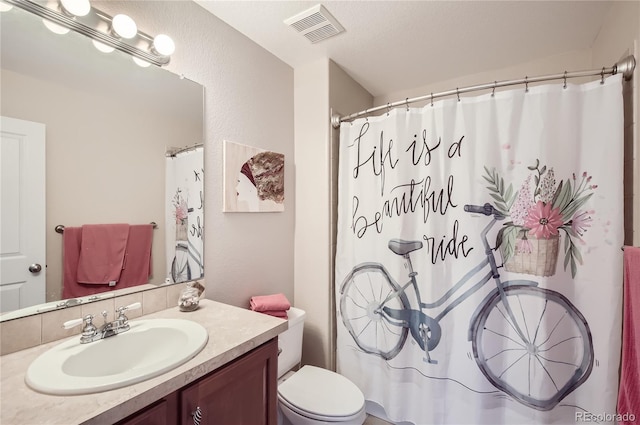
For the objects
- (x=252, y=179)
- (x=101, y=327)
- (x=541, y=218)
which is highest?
(x=252, y=179)

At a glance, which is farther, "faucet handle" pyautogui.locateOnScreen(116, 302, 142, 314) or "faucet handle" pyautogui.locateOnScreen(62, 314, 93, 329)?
"faucet handle" pyautogui.locateOnScreen(116, 302, 142, 314)

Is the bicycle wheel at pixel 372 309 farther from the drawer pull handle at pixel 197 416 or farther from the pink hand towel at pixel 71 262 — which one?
the pink hand towel at pixel 71 262

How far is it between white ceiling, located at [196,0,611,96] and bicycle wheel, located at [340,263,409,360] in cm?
143

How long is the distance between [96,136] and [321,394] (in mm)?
1582

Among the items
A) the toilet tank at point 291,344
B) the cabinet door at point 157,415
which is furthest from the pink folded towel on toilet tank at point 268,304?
the cabinet door at point 157,415

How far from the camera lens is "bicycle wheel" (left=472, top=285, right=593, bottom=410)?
1274mm

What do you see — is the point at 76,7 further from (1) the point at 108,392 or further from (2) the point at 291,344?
(2) the point at 291,344

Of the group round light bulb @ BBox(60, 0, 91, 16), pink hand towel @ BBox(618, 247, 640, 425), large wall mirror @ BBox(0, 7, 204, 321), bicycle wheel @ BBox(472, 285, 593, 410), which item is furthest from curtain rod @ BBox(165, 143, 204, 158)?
pink hand towel @ BBox(618, 247, 640, 425)

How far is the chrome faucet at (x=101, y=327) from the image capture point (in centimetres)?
93

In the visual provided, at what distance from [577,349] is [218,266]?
1813mm

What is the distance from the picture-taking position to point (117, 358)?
3.19 ft

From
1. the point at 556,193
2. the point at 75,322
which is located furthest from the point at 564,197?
the point at 75,322

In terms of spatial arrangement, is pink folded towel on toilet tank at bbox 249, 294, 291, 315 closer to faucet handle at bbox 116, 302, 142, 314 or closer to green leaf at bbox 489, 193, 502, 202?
faucet handle at bbox 116, 302, 142, 314

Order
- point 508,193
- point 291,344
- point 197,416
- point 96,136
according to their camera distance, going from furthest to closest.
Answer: point 291,344 < point 508,193 < point 96,136 < point 197,416
